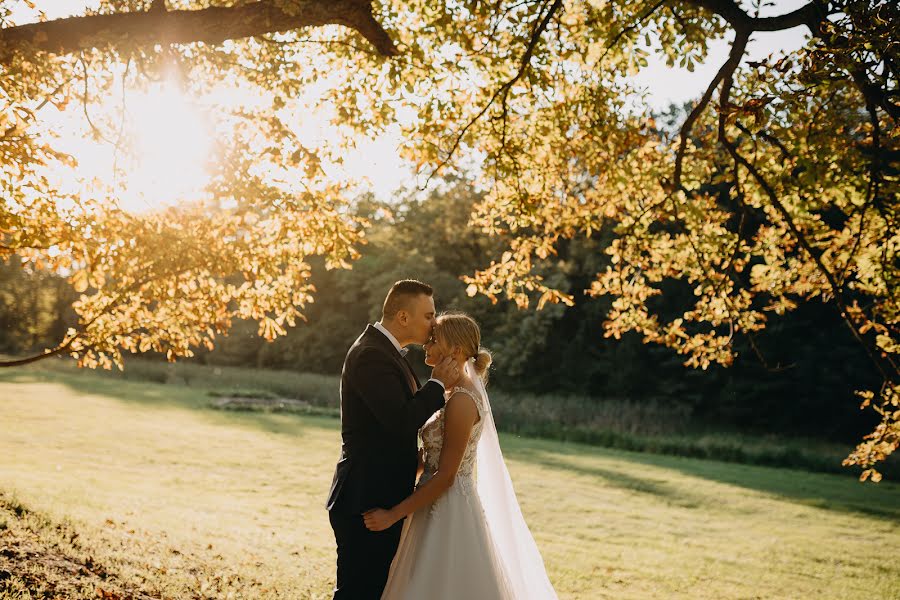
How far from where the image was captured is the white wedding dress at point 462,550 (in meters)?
4.55

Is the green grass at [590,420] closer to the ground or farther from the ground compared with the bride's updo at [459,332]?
closer to the ground

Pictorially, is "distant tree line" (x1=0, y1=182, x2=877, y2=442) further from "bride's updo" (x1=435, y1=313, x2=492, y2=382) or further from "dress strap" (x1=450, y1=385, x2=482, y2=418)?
"dress strap" (x1=450, y1=385, x2=482, y2=418)

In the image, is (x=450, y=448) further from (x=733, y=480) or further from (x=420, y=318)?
(x=733, y=480)

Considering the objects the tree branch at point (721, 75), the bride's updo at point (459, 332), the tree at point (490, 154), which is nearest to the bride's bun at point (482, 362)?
the bride's updo at point (459, 332)

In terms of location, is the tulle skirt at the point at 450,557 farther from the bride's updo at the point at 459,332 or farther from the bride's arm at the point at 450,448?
the bride's updo at the point at 459,332

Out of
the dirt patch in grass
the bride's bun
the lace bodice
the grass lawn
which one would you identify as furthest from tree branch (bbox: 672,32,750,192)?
the dirt patch in grass

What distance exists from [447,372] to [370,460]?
0.68 m

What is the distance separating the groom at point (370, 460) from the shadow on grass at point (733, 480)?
12.2m

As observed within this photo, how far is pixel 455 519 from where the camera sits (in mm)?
4680

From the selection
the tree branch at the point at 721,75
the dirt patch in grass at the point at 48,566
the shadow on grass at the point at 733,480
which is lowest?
the dirt patch in grass at the point at 48,566

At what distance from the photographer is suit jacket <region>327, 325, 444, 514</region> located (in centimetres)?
432

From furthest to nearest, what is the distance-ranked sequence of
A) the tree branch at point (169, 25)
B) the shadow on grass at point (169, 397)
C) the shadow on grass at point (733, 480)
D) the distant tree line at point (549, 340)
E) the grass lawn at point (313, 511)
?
the distant tree line at point (549, 340)
the shadow on grass at point (169, 397)
the shadow on grass at point (733, 480)
the grass lawn at point (313, 511)
the tree branch at point (169, 25)

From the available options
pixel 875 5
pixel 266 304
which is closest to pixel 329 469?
pixel 266 304

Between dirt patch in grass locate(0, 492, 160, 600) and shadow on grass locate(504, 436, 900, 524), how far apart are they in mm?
11540
